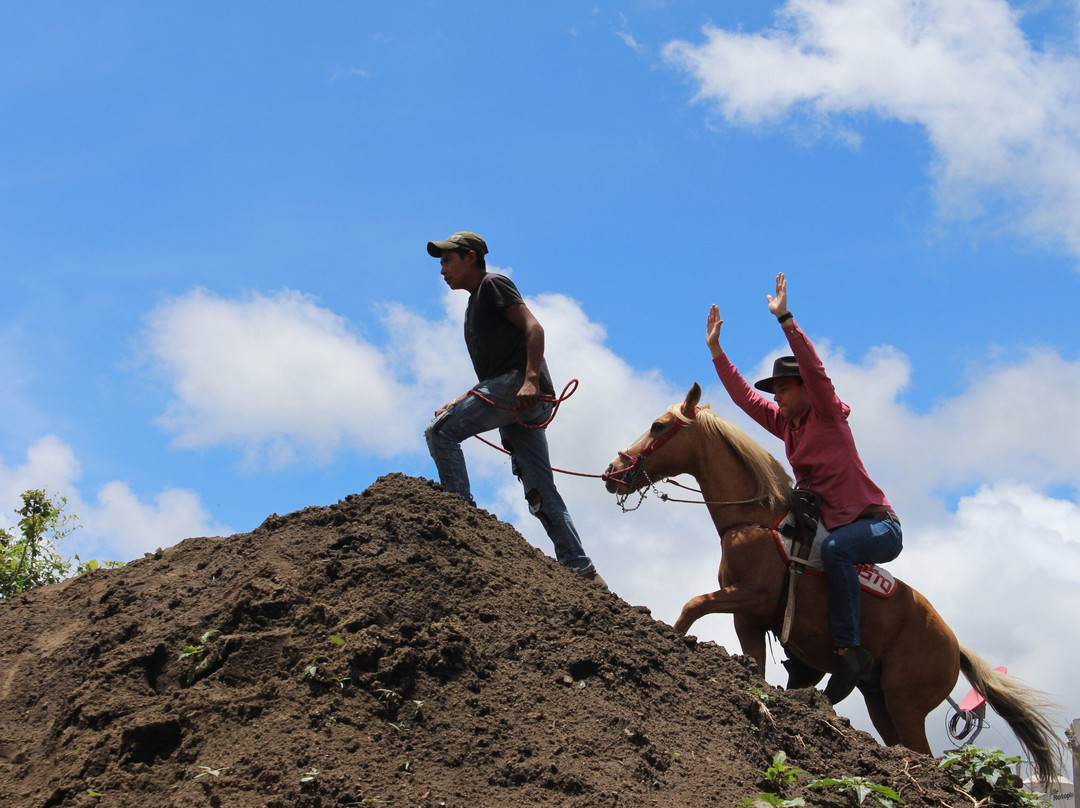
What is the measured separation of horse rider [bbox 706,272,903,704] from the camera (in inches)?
288

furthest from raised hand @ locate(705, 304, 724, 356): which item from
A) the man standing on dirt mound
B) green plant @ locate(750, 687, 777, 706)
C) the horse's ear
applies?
green plant @ locate(750, 687, 777, 706)

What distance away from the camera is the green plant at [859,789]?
4.38 meters

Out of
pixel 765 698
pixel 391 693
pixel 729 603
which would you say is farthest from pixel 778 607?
pixel 391 693

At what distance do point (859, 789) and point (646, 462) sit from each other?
160 inches

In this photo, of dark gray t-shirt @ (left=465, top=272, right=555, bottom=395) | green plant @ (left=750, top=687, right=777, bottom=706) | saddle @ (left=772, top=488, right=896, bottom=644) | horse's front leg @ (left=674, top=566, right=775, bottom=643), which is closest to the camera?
green plant @ (left=750, top=687, right=777, bottom=706)

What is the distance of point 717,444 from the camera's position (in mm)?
8242

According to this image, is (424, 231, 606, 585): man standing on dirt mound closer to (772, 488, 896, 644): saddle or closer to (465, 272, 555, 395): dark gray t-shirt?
(465, 272, 555, 395): dark gray t-shirt

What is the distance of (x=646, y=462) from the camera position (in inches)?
326

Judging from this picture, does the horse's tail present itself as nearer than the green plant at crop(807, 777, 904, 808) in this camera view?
No

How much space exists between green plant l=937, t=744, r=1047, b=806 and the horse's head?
3.54 meters

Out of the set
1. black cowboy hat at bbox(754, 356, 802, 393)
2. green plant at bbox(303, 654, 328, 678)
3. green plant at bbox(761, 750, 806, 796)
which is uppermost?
black cowboy hat at bbox(754, 356, 802, 393)

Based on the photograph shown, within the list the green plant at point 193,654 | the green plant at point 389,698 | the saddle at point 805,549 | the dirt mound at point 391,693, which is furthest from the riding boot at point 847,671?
the green plant at point 193,654

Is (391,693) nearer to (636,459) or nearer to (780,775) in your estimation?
(780,775)

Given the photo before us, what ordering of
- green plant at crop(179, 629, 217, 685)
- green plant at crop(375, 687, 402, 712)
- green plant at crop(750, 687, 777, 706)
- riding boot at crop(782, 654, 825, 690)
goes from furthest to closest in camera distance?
riding boot at crop(782, 654, 825, 690) < green plant at crop(750, 687, 777, 706) < green plant at crop(179, 629, 217, 685) < green plant at crop(375, 687, 402, 712)
